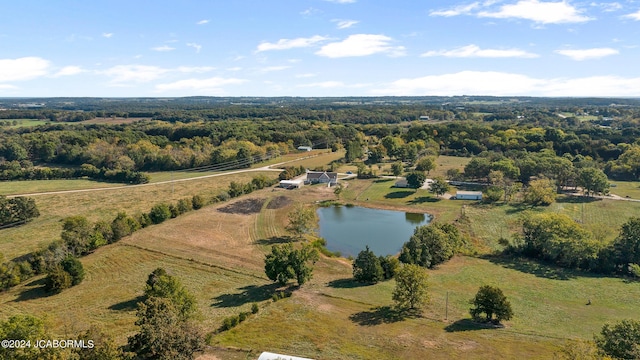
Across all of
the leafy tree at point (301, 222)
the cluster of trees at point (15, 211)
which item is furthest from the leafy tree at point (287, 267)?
the cluster of trees at point (15, 211)

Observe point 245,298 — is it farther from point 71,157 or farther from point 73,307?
point 71,157

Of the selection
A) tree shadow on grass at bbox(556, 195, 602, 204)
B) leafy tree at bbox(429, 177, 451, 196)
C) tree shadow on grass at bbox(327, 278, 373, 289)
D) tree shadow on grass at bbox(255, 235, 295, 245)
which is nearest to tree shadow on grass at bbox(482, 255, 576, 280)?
tree shadow on grass at bbox(327, 278, 373, 289)

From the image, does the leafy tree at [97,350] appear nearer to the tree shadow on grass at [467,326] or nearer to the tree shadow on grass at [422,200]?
the tree shadow on grass at [467,326]

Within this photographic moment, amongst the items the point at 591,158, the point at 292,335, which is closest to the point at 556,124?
the point at 591,158

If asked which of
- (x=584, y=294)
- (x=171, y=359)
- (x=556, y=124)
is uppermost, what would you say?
(x=556, y=124)

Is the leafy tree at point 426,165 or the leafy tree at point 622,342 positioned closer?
the leafy tree at point 622,342

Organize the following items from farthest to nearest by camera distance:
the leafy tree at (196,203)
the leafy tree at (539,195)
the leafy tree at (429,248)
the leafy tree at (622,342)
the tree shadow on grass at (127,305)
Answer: the leafy tree at (539,195) → the leafy tree at (196,203) → the leafy tree at (429,248) → the tree shadow on grass at (127,305) → the leafy tree at (622,342)

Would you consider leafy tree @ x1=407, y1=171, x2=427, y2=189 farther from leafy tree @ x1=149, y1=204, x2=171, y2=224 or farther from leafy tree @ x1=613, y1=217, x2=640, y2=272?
leafy tree @ x1=149, y1=204, x2=171, y2=224
